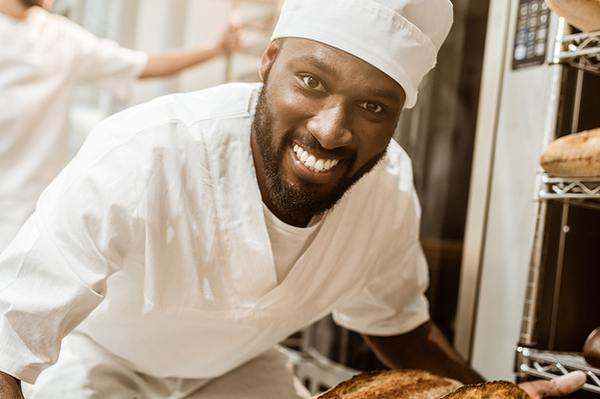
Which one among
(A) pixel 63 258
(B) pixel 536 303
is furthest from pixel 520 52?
(A) pixel 63 258

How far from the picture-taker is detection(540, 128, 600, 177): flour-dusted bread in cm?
117

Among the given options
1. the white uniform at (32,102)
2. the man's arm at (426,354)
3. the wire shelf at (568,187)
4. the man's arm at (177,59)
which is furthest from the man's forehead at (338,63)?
the man's arm at (177,59)

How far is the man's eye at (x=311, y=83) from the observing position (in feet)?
3.72

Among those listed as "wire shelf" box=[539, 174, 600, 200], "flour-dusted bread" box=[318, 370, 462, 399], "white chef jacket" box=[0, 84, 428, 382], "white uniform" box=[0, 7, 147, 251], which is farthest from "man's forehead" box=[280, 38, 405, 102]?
"white uniform" box=[0, 7, 147, 251]

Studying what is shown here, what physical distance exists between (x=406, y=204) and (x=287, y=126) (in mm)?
383

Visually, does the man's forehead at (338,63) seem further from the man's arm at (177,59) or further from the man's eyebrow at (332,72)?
the man's arm at (177,59)

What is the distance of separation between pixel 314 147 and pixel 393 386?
400 mm

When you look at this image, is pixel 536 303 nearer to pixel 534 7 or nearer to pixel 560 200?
pixel 560 200

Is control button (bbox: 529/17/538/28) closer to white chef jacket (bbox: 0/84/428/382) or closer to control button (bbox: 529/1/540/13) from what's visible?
control button (bbox: 529/1/540/13)

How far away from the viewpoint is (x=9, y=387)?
107cm

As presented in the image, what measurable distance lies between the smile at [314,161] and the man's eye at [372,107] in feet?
0.31

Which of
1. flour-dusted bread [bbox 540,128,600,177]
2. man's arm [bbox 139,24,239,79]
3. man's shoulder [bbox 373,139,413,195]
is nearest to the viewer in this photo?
flour-dusted bread [bbox 540,128,600,177]

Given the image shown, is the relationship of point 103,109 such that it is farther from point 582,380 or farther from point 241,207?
point 582,380

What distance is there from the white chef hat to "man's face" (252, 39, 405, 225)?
2 centimetres
